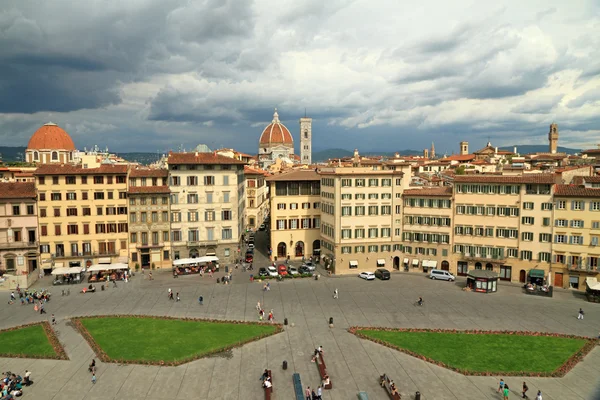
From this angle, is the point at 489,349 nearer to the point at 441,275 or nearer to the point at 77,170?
the point at 441,275

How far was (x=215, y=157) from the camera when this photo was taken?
76.1 metres

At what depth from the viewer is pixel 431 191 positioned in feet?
237

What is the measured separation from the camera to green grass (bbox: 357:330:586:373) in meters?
38.4

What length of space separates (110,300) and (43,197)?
78.1ft

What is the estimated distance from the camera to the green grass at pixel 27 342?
40531mm

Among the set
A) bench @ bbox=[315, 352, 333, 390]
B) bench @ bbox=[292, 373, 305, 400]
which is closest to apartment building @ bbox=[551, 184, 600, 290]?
bench @ bbox=[315, 352, 333, 390]

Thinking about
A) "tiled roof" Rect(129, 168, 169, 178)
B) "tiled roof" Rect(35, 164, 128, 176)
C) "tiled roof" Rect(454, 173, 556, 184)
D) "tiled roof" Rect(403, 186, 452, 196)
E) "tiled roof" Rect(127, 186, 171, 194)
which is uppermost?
"tiled roof" Rect(35, 164, 128, 176)

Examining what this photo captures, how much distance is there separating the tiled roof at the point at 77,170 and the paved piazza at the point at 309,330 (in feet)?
54.0

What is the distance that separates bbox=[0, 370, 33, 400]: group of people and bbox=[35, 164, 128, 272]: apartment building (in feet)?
120

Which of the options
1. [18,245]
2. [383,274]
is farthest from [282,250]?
[18,245]

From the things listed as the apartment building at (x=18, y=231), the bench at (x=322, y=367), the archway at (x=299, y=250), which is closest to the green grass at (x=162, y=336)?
the bench at (x=322, y=367)

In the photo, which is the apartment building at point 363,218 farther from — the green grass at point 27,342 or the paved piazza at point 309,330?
the green grass at point 27,342

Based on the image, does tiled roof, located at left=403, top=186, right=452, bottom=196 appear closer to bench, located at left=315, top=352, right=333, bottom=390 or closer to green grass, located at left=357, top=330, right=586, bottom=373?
green grass, located at left=357, top=330, right=586, bottom=373

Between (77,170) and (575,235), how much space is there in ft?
239
